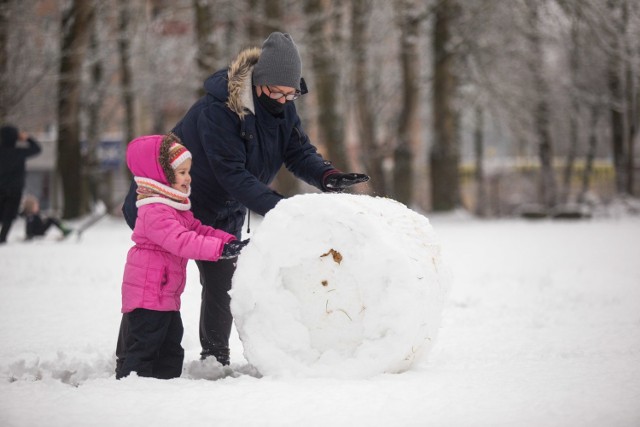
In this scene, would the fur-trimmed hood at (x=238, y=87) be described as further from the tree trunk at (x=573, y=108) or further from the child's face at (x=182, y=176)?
the tree trunk at (x=573, y=108)

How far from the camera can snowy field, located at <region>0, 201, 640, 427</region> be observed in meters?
3.35

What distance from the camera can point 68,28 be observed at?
→ 54.0 ft

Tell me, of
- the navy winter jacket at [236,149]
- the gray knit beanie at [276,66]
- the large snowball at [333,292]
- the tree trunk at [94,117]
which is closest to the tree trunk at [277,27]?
the tree trunk at [94,117]

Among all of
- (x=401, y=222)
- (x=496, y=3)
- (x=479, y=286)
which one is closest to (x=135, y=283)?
(x=401, y=222)

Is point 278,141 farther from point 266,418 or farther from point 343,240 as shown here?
point 266,418

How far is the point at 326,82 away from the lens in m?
18.2

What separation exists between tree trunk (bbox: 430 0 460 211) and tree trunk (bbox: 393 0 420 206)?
0.67 metres

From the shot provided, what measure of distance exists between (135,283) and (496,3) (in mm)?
15854

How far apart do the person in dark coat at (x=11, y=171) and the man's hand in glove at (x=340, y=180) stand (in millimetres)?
8821

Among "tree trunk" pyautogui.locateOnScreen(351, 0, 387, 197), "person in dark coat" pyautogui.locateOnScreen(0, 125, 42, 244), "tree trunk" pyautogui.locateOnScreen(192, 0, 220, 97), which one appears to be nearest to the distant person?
"person in dark coat" pyautogui.locateOnScreen(0, 125, 42, 244)

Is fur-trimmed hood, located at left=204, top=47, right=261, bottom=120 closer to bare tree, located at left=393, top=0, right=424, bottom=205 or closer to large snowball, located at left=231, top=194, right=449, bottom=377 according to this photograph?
large snowball, located at left=231, top=194, right=449, bottom=377

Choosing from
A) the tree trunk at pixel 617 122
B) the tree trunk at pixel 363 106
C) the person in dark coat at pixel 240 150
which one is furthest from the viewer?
the tree trunk at pixel 363 106

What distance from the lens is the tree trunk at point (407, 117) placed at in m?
19.1

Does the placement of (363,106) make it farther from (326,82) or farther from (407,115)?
(326,82)
